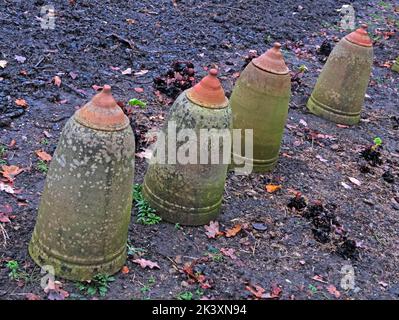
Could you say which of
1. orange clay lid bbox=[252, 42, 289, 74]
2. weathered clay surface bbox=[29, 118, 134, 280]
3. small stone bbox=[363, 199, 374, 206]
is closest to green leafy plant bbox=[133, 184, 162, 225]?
weathered clay surface bbox=[29, 118, 134, 280]

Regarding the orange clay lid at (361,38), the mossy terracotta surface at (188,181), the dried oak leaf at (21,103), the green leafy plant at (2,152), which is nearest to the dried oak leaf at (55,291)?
the mossy terracotta surface at (188,181)

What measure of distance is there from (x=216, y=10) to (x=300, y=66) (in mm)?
2137

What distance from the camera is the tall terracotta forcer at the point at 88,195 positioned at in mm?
3561

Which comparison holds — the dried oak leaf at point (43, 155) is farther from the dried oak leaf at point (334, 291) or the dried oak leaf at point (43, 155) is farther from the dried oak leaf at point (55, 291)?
the dried oak leaf at point (334, 291)

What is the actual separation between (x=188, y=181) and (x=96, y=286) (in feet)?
3.85

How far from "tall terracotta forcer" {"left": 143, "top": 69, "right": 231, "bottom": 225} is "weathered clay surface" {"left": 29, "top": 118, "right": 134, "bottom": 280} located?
785mm

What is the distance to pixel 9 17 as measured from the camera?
25.3 feet

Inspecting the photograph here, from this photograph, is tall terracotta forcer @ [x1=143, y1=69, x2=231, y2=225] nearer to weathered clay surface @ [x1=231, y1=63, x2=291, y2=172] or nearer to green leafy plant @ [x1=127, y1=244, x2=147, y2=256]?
green leafy plant @ [x1=127, y1=244, x2=147, y2=256]

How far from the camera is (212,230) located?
4.81m

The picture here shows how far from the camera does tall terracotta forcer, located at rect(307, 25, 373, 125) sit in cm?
719

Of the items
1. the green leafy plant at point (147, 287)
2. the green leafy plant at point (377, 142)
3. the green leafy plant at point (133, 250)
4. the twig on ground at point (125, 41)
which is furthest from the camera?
the twig on ground at point (125, 41)

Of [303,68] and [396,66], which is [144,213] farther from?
[396,66]

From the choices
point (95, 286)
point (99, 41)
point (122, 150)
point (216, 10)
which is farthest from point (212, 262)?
point (216, 10)

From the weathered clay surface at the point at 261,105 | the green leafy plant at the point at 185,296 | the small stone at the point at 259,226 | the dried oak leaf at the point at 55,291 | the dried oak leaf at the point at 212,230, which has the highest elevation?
the weathered clay surface at the point at 261,105
